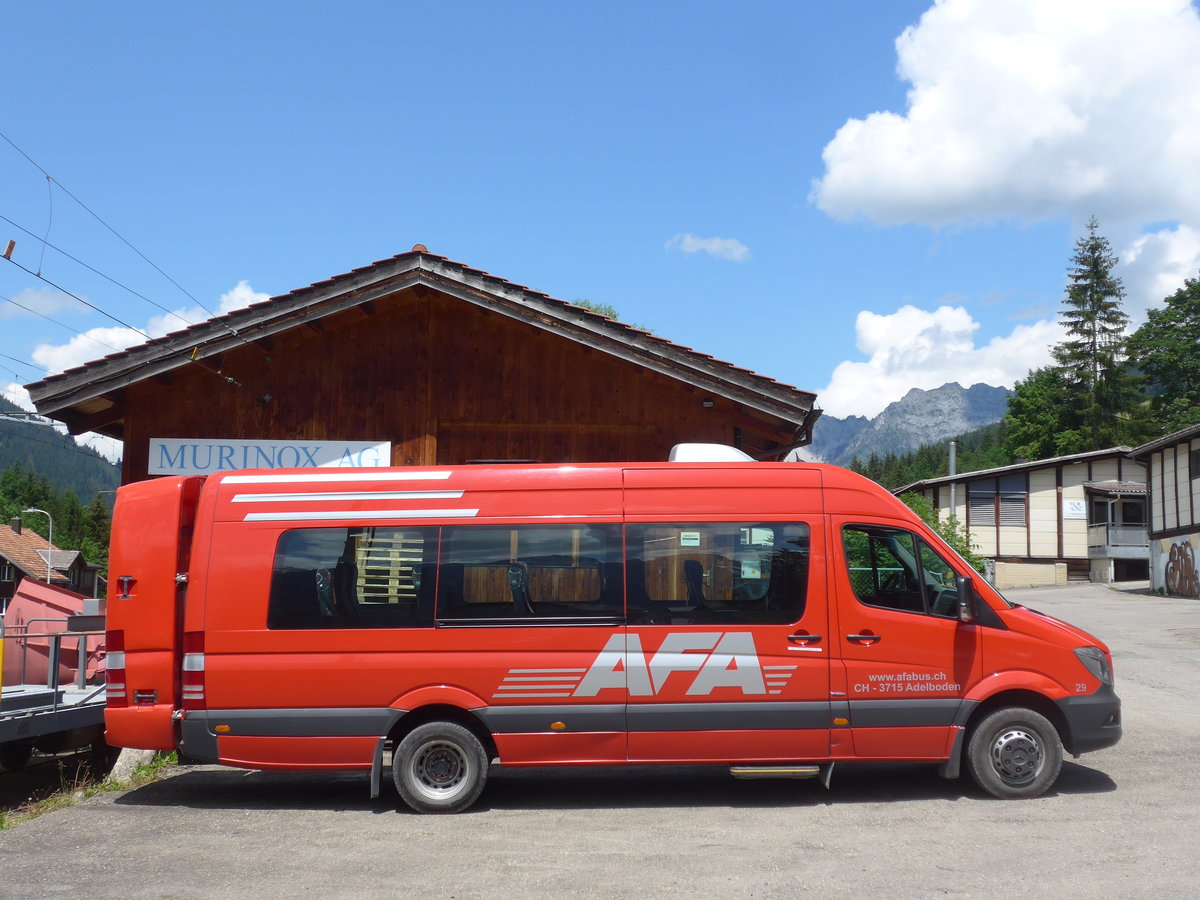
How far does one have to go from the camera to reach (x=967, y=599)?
26.6ft

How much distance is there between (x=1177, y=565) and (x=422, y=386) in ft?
100

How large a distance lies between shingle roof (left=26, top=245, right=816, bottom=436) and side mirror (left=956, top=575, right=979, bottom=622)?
4.04m

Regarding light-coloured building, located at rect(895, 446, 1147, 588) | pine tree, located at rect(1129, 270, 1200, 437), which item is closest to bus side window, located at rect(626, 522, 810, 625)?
light-coloured building, located at rect(895, 446, 1147, 588)

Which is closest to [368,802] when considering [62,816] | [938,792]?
[62,816]

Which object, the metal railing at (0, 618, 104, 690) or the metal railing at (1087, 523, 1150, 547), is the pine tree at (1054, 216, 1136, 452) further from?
the metal railing at (0, 618, 104, 690)

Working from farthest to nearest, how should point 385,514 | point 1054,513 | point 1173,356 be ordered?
point 1173,356
point 1054,513
point 385,514

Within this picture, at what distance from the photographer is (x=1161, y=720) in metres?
11.3

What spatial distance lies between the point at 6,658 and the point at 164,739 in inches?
155

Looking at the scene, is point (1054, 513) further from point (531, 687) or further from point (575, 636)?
point (531, 687)

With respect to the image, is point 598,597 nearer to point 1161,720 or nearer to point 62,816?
point 62,816

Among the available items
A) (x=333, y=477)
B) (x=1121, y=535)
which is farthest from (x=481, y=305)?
(x=1121, y=535)

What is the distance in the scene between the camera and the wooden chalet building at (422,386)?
39.1ft

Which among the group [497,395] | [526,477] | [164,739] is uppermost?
[497,395]

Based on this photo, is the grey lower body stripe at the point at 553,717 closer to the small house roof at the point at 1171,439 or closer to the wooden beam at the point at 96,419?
the wooden beam at the point at 96,419
